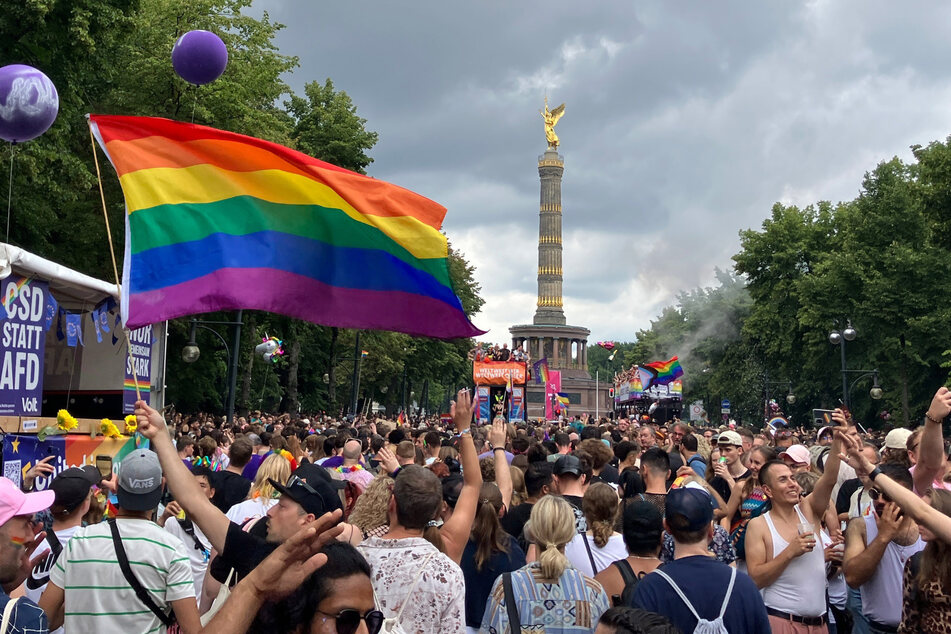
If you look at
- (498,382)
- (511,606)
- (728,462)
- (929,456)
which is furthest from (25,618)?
(498,382)

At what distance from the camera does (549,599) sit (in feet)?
14.6

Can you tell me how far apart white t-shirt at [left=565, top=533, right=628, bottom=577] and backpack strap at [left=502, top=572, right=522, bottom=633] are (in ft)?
3.09

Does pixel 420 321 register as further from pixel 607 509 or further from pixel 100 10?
pixel 100 10

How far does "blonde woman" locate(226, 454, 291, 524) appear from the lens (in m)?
6.03

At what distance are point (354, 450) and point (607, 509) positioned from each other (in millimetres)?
3882

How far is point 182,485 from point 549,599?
1662mm

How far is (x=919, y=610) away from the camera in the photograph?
448cm

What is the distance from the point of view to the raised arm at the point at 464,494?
16.0 ft

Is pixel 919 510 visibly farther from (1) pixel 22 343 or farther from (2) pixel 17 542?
(1) pixel 22 343

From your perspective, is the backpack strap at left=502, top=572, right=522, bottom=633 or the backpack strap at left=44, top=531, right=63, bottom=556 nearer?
the backpack strap at left=502, top=572, right=522, bottom=633

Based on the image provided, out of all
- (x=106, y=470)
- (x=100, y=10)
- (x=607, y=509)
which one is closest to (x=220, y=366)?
(x=100, y=10)

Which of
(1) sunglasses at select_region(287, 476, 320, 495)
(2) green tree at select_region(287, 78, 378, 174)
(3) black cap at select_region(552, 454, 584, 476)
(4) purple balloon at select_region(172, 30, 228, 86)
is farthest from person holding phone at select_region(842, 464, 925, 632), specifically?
(2) green tree at select_region(287, 78, 378, 174)

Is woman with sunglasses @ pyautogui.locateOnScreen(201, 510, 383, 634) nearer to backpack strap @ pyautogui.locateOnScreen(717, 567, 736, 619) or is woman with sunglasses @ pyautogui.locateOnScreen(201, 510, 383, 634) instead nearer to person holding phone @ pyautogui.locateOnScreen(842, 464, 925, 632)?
backpack strap @ pyautogui.locateOnScreen(717, 567, 736, 619)

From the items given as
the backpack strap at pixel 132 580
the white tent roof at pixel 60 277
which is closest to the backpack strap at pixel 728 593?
the backpack strap at pixel 132 580
